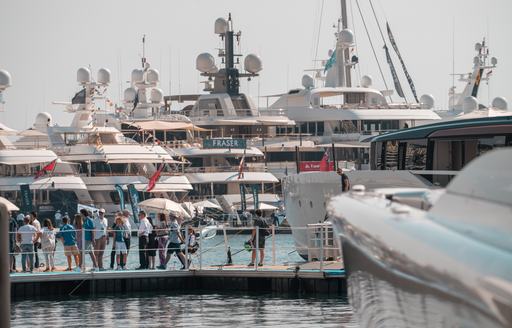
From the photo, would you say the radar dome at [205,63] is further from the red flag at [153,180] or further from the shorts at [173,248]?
the shorts at [173,248]

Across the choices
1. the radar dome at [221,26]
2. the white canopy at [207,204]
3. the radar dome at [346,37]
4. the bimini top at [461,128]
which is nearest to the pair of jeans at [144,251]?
the bimini top at [461,128]

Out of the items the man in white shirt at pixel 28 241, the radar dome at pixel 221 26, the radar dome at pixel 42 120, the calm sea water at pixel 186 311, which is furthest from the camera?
the radar dome at pixel 221 26

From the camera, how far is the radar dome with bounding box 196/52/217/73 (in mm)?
79875

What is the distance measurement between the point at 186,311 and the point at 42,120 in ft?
184

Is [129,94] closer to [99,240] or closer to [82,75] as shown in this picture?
[82,75]

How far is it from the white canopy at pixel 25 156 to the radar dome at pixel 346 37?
85.1 ft

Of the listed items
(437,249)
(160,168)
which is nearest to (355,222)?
(437,249)

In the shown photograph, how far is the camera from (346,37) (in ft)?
260

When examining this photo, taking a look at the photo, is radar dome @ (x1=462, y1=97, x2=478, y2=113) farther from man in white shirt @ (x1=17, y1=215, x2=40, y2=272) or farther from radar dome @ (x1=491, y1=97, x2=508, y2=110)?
man in white shirt @ (x1=17, y1=215, x2=40, y2=272)

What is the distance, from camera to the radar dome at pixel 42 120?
7279cm

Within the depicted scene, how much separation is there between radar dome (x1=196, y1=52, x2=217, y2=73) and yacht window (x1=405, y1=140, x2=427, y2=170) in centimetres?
5890

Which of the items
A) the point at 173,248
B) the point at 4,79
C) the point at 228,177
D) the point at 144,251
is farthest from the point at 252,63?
the point at 173,248

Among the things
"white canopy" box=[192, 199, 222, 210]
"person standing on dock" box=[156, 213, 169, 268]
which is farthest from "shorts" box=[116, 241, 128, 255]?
"white canopy" box=[192, 199, 222, 210]

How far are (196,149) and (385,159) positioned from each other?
4593cm
